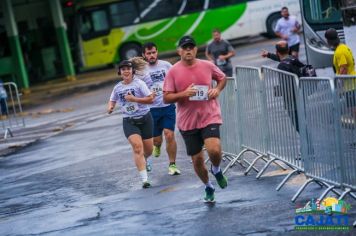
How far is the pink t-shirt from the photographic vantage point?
9.95m

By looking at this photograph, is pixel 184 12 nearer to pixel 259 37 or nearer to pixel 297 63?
pixel 259 37

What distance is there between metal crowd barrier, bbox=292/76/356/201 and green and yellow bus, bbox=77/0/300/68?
2756 centimetres

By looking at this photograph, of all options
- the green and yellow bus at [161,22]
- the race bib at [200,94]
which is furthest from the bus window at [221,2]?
the race bib at [200,94]

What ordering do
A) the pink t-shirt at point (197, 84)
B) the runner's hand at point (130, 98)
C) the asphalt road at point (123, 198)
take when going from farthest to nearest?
the runner's hand at point (130, 98), the pink t-shirt at point (197, 84), the asphalt road at point (123, 198)

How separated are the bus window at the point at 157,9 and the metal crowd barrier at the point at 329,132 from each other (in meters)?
27.9

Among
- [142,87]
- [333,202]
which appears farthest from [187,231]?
[142,87]

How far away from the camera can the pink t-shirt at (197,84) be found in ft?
32.7

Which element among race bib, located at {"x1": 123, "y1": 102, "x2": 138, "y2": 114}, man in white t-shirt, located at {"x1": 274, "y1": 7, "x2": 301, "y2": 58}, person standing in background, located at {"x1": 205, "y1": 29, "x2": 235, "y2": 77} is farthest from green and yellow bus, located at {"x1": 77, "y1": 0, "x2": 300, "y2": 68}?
race bib, located at {"x1": 123, "y1": 102, "x2": 138, "y2": 114}

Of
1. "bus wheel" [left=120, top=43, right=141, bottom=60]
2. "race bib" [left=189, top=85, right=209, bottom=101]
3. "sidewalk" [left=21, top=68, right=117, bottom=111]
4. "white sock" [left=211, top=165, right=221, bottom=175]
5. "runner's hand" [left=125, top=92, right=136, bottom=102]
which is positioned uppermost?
"race bib" [left=189, top=85, right=209, bottom=101]

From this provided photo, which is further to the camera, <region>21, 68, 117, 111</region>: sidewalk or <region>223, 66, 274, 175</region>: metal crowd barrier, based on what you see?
<region>21, 68, 117, 111</region>: sidewalk

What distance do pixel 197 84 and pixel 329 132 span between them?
69.4 inches

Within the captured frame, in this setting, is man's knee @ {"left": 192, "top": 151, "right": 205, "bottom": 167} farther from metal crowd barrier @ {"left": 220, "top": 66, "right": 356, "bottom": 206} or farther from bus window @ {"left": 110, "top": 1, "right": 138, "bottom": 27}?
bus window @ {"left": 110, "top": 1, "right": 138, "bottom": 27}

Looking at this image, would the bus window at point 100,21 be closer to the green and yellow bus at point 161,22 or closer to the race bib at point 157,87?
the green and yellow bus at point 161,22

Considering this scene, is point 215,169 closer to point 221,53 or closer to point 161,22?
point 221,53
